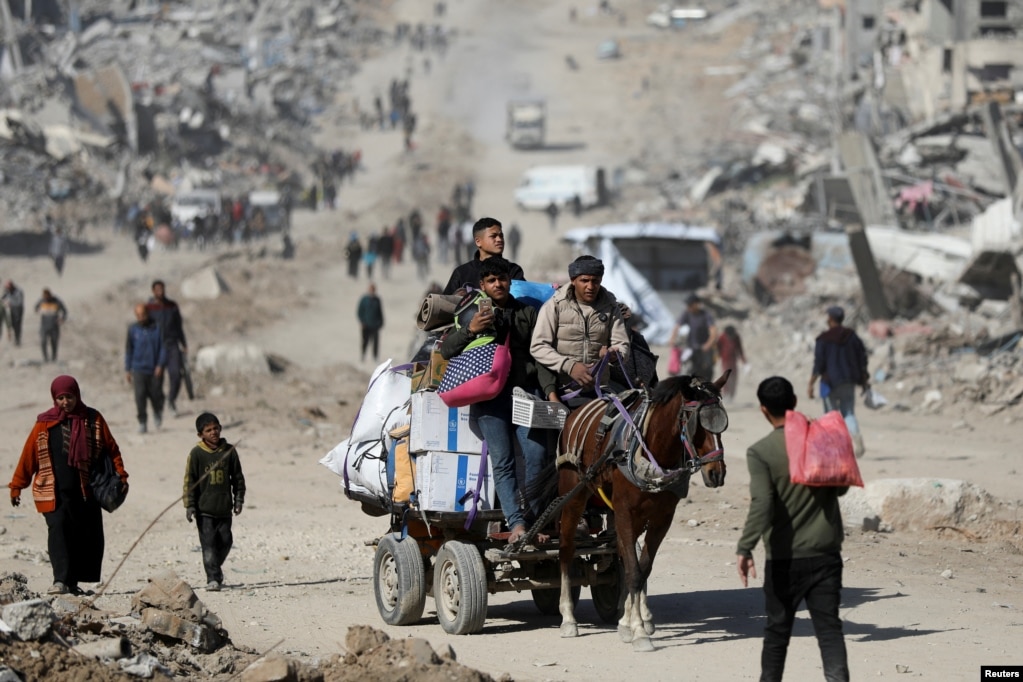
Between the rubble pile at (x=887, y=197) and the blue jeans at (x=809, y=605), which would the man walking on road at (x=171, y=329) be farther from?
the blue jeans at (x=809, y=605)

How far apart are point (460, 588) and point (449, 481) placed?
2.18ft

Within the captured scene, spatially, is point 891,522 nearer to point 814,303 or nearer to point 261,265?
point 814,303

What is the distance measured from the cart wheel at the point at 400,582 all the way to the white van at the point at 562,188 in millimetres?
42017

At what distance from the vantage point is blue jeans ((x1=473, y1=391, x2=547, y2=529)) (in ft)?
30.0

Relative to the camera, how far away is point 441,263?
4347cm

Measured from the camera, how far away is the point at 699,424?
8086 millimetres

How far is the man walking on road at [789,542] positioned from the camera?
22.1ft

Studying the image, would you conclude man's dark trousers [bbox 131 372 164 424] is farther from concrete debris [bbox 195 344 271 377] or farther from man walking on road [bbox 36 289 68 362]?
man walking on road [bbox 36 289 68 362]

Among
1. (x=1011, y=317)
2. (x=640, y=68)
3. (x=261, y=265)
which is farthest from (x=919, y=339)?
(x=640, y=68)

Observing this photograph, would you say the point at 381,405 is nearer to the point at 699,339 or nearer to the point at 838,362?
the point at 838,362

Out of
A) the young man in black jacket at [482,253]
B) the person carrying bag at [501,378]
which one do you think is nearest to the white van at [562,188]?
the young man in black jacket at [482,253]

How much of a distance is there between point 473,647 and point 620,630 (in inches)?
34.8

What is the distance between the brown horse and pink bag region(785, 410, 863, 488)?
1289mm

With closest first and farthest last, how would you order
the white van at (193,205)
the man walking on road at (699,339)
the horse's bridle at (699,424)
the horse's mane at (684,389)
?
1. the horse's bridle at (699,424)
2. the horse's mane at (684,389)
3. the man walking on road at (699,339)
4. the white van at (193,205)
